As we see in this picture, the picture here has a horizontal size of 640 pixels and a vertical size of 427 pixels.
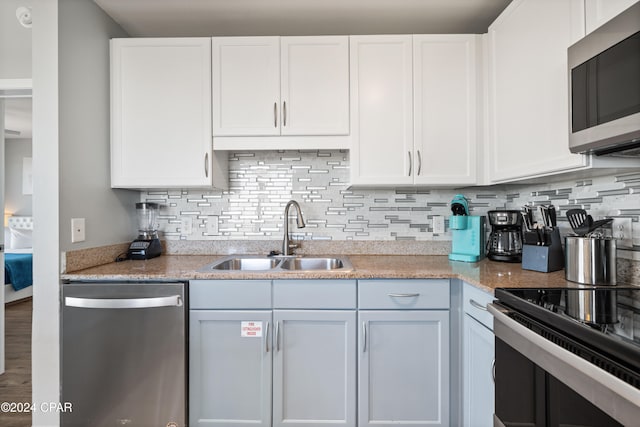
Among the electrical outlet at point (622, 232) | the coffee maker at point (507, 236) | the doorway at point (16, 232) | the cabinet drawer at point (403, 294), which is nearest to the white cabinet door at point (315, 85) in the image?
the cabinet drawer at point (403, 294)

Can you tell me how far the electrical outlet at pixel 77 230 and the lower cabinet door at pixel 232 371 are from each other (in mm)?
746

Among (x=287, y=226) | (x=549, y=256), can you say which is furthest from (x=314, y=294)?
(x=549, y=256)

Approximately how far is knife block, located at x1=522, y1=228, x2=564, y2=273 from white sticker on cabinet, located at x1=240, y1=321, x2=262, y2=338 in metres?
1.36

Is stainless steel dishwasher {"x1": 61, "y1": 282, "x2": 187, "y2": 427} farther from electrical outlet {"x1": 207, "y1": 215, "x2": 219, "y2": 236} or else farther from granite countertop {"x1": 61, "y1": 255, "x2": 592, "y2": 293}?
electrical outlet {"x1": 207, "y1": 215, "x2": 219, "y2": 236}

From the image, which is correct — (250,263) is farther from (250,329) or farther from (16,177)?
(16,177)

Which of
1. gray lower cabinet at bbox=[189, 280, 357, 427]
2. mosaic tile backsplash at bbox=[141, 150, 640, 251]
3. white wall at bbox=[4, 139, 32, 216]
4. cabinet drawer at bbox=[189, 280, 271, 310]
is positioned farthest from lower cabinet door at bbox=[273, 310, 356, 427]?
white wall at bbox=[4, 139, 32, 216]

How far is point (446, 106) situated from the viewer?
5.93ft

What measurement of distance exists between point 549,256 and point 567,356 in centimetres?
85

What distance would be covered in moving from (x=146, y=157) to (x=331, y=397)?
1694mm

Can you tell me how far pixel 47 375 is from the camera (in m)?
1.53

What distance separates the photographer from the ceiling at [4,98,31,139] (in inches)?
140

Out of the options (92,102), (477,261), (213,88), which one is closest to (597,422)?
(477,261)

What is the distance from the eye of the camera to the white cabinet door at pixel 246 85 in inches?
71.3

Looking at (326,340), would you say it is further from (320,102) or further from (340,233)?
(320,102)
